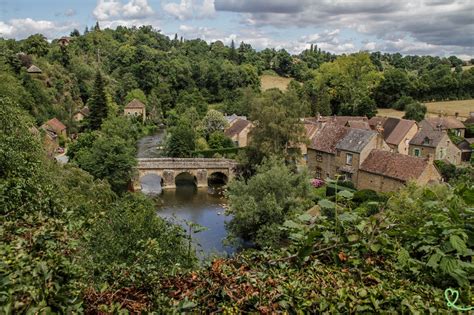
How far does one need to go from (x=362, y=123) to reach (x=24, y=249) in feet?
174

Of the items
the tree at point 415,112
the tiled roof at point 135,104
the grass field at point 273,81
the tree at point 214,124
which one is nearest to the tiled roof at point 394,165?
the tree at point 214,124

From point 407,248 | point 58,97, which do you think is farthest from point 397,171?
point 58,97

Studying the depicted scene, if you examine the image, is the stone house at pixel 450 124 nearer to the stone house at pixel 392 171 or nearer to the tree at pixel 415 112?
the tree at pixel 415 112

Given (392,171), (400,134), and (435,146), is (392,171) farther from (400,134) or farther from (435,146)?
(400,134)

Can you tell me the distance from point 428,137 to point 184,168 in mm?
25039

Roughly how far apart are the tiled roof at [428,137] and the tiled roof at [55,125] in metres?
41.6

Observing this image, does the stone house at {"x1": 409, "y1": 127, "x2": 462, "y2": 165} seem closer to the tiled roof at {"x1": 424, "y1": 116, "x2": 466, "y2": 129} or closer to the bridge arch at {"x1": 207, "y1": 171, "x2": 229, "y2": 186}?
the tiled roof at {"x1": 424, "y1": 116, "x2": 466, "y2": 129}

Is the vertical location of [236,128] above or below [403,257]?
below

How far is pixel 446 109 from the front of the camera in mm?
76000

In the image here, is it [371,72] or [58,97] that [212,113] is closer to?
[58,97]

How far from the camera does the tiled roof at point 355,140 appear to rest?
3409 centimetres

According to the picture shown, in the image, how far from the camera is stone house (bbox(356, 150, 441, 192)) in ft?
98.4

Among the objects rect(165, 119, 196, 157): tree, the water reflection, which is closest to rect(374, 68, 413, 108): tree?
rect(165, 119, 196, 157): tree

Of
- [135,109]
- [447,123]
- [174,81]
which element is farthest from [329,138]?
[174,81]
